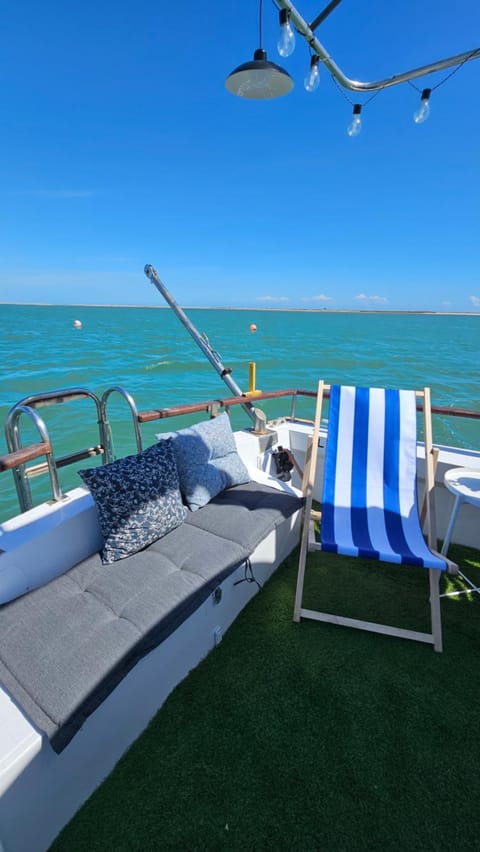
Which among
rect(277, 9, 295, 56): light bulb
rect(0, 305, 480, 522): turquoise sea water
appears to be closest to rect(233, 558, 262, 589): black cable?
rect(277, 9, 295, 56): light bulb

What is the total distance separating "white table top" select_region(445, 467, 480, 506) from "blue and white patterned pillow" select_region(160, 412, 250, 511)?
125cm

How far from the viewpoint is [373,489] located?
214 cm

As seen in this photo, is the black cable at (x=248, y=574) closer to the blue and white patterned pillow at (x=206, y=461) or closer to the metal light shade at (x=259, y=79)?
the blue and white patterned pillow at (x=206, y=461)

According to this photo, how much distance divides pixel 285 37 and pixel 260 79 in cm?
37

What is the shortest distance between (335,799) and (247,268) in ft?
94.6

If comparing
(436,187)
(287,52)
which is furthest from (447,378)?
(287,52)

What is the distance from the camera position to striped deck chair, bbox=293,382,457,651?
5.50ft

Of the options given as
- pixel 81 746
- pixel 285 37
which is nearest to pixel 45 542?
pixel 81 746

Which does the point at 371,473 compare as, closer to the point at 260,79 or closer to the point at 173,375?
the point at 260,79

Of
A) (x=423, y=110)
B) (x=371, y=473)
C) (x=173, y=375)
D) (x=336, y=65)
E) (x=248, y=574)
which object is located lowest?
(x=173, y=375)

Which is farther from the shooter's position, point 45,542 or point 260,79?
point 260,79

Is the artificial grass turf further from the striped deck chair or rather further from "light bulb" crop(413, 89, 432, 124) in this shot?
"light bulb" crop(413, 89, 432, 124)

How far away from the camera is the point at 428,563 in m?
1.57

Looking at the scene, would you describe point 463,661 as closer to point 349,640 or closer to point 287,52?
point 349,640
